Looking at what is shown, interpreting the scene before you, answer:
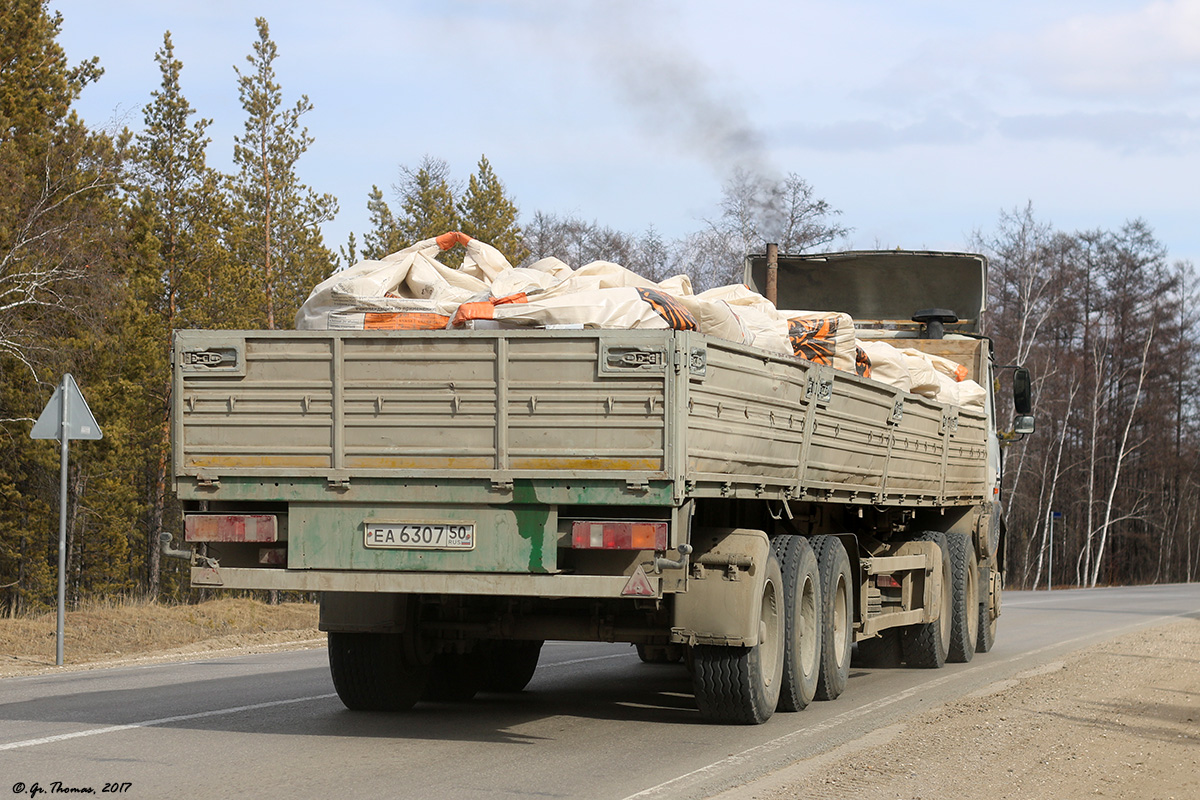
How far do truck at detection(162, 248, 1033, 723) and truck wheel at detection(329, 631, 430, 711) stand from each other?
0.6 inches

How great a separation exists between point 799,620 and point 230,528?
12.2 feet

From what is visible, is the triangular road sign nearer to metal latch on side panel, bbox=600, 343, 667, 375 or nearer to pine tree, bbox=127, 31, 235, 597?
metal latch on side panel, bbox=600, 343, 667, 375

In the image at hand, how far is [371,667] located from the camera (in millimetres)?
8953

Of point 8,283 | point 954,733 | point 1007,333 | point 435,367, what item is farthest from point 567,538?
point 1007,333

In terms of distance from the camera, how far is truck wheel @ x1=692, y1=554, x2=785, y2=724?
27.0 ft

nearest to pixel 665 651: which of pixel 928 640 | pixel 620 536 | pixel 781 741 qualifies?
pixel 781 741

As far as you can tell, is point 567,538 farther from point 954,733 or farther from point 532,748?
point 954,733

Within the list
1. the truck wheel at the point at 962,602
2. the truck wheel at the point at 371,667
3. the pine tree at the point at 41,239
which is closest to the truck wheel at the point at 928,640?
the truck wheel at the point at 962,602

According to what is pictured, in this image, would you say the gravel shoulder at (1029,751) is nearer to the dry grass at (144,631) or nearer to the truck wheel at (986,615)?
the truck wheel at (986,615)

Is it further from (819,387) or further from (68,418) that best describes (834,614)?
(68,418)

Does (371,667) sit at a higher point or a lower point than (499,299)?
lower

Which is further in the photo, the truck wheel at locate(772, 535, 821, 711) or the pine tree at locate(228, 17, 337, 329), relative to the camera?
the pine tree at locate(228, 17, 337, 329)

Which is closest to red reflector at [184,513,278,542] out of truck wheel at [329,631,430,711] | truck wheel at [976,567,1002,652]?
truck wheel at [329,631,430,711]

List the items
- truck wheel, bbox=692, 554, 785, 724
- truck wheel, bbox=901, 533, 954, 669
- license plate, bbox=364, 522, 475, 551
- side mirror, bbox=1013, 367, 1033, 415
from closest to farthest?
1. license plate, bbox=364, 522, 475, 551
2. truck wheel, bbox=692, 554, 785, 724
3. truck wheel, bbox=901, 533, 954, 669
4. side mirror, bbox=1013, 367, 1033, 415
